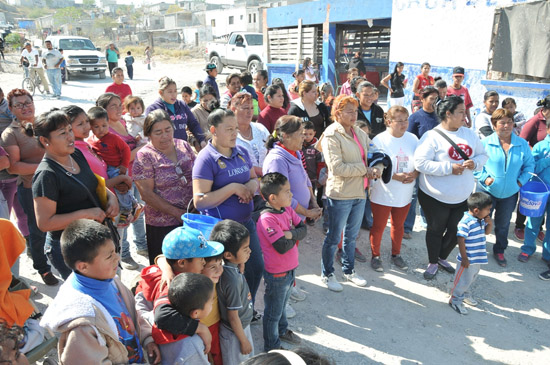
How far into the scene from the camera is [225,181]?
3168mm

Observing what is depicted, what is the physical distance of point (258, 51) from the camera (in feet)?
63.4

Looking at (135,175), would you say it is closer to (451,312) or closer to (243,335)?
(243,335)

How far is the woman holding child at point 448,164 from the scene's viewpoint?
4129 millimetres

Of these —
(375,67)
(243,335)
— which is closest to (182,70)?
(375,67)

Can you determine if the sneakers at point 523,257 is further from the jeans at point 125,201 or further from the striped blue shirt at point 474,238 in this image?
the jeans at point 125,201

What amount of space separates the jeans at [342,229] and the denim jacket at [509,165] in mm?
1786

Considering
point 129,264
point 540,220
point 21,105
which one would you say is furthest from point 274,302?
point 540,220

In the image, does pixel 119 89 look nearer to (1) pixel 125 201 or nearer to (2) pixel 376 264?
(1) pixel 125 201

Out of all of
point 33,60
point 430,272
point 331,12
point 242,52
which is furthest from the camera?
point 242,52

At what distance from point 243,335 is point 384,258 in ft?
9.42

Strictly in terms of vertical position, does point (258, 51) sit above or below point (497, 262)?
above

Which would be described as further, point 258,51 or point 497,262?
point 258,51

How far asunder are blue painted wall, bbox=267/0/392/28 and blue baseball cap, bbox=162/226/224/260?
1077 centimetres

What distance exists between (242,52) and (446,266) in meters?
17.6
